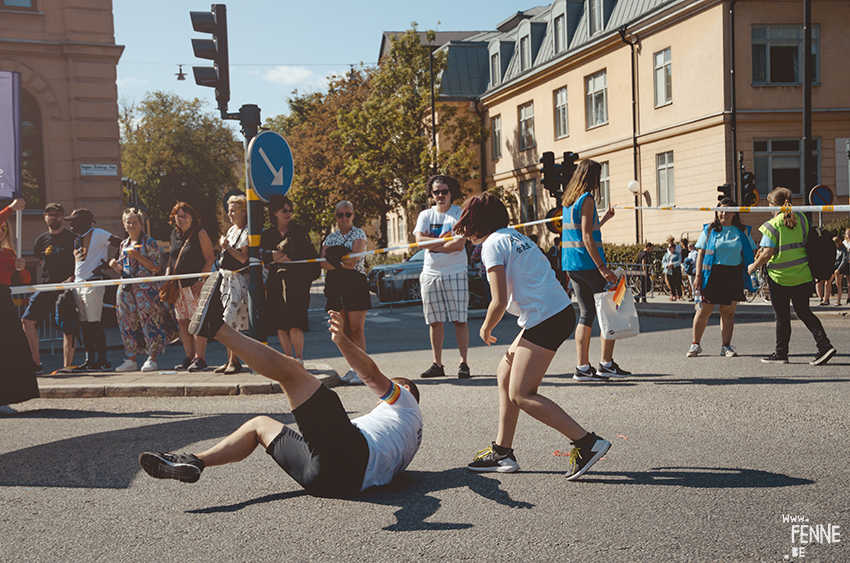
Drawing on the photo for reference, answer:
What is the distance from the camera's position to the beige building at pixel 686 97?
1012 inches

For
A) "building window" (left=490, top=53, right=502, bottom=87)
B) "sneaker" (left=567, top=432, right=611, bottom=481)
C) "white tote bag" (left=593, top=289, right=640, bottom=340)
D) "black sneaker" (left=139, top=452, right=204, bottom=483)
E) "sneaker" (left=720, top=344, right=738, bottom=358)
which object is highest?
"building window" (left=490, top=53, right=502, bottom=87)

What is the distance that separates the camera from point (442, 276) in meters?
8.56

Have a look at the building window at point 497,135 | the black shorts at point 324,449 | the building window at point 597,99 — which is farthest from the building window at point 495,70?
the black shorts at point 324,449

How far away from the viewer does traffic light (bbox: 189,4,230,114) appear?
27.9 ft

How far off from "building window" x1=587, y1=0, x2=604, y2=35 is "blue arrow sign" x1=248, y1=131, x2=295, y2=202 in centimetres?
2598

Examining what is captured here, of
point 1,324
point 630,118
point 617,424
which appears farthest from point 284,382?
point 630,118

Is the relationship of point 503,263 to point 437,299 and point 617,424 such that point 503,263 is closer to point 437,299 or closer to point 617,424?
point 617,424

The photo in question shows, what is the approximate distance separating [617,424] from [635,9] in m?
27.1

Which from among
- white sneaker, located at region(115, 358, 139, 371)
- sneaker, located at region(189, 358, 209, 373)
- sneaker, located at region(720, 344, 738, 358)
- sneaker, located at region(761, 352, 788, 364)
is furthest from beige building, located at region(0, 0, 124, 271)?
sneaker, located at region(761, 352, 788, 364)

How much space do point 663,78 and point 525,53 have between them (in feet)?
34.7

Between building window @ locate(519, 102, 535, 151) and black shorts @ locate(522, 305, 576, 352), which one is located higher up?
building window @ locate(519, 102, 535, 151)

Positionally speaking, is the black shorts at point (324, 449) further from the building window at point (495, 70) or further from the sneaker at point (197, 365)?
the building window at point (495, 70)

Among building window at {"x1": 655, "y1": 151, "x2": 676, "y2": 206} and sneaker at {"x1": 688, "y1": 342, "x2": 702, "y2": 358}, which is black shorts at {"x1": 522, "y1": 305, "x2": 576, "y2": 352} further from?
building window at {"x1": 655, "y1": 151, "x2": 676, "y2": 206}

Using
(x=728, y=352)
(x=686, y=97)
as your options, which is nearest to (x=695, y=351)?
(x=728, y=352)
